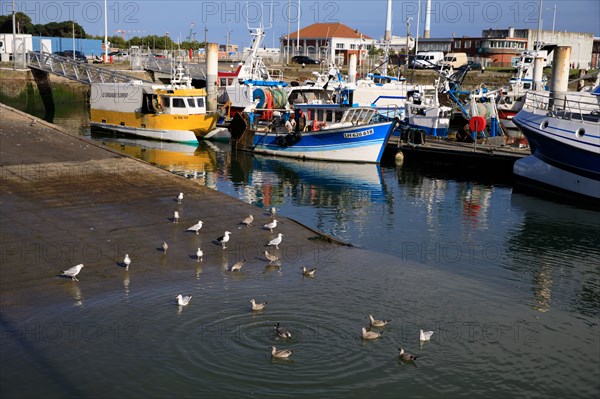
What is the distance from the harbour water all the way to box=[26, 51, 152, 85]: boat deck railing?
31.5m

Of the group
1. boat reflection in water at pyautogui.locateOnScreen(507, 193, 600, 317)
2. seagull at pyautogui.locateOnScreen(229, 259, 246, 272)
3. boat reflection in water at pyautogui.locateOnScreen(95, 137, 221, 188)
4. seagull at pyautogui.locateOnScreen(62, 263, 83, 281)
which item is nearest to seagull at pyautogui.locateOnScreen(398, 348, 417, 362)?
boat reflection in water at pyautogui.locateOnScreen(507, 193, 600, 317)

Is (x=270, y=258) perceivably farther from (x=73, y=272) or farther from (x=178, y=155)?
(x=178, y=155)

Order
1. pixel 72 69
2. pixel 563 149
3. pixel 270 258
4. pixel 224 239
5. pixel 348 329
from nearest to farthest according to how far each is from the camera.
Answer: pixel 348 329, pixel 270 258, pixel 224 239, pixel 563 149, pixel 72 69

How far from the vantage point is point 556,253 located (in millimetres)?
21844

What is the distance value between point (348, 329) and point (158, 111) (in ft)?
104

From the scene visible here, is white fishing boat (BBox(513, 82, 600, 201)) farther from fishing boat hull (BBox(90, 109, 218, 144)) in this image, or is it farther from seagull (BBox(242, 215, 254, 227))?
fishing boat hull (BBox(90, 109, 218, 144))

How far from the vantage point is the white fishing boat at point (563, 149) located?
95.5 feet

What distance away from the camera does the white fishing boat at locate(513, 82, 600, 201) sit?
29.1m

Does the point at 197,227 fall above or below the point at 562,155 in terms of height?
below

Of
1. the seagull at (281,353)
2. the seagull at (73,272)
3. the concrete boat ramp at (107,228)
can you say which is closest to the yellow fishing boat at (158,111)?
the concrete boat ramp at (107,228)

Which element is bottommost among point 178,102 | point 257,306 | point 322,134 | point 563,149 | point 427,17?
point 257,306

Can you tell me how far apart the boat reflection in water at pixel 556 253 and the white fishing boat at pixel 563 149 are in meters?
1.59

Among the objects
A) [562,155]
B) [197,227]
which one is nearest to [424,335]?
[197,227]

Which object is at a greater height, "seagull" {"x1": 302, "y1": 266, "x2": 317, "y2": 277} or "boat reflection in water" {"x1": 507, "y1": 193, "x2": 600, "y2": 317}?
"seagull" {"x1": 302, "y1": 266, "x2": 317, "y2": 277}
